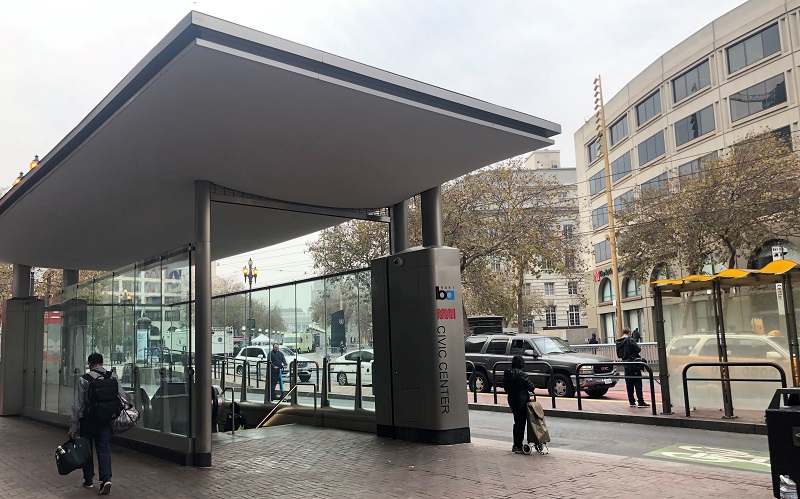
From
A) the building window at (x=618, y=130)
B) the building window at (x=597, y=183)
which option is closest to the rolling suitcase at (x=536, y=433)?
the building window at (x=618, y=130)

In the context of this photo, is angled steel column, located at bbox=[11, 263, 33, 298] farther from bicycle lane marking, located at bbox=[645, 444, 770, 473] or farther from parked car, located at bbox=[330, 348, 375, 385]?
bicycle lane marking, located at bbox=[645, 444, 770, 473]

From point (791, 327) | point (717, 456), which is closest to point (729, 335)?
point (791, 327)

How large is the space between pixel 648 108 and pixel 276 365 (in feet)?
129

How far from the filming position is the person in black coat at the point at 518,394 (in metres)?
A: 9.75

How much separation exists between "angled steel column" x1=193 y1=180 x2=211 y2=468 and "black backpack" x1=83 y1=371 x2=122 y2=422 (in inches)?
61.7

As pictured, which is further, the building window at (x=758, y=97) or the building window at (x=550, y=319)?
the building window at (x=550, y=319)

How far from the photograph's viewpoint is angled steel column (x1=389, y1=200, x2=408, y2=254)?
508 inches

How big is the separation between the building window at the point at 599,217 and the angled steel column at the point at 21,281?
42755mm

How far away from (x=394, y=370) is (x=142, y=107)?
19.6 ft

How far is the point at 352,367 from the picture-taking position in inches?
505

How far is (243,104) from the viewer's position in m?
7.69

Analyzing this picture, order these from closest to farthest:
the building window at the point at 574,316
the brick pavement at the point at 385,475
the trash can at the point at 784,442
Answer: the trash can at the point at 784,442 → the brick pavement at the point at 385,475 → the building window at the point at 574,316

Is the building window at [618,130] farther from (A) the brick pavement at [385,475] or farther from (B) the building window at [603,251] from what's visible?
(A) the brick pavement at [385,475]

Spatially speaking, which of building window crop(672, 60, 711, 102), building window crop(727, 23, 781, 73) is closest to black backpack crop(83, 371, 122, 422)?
building window crop(727, 23, 781, 73)
